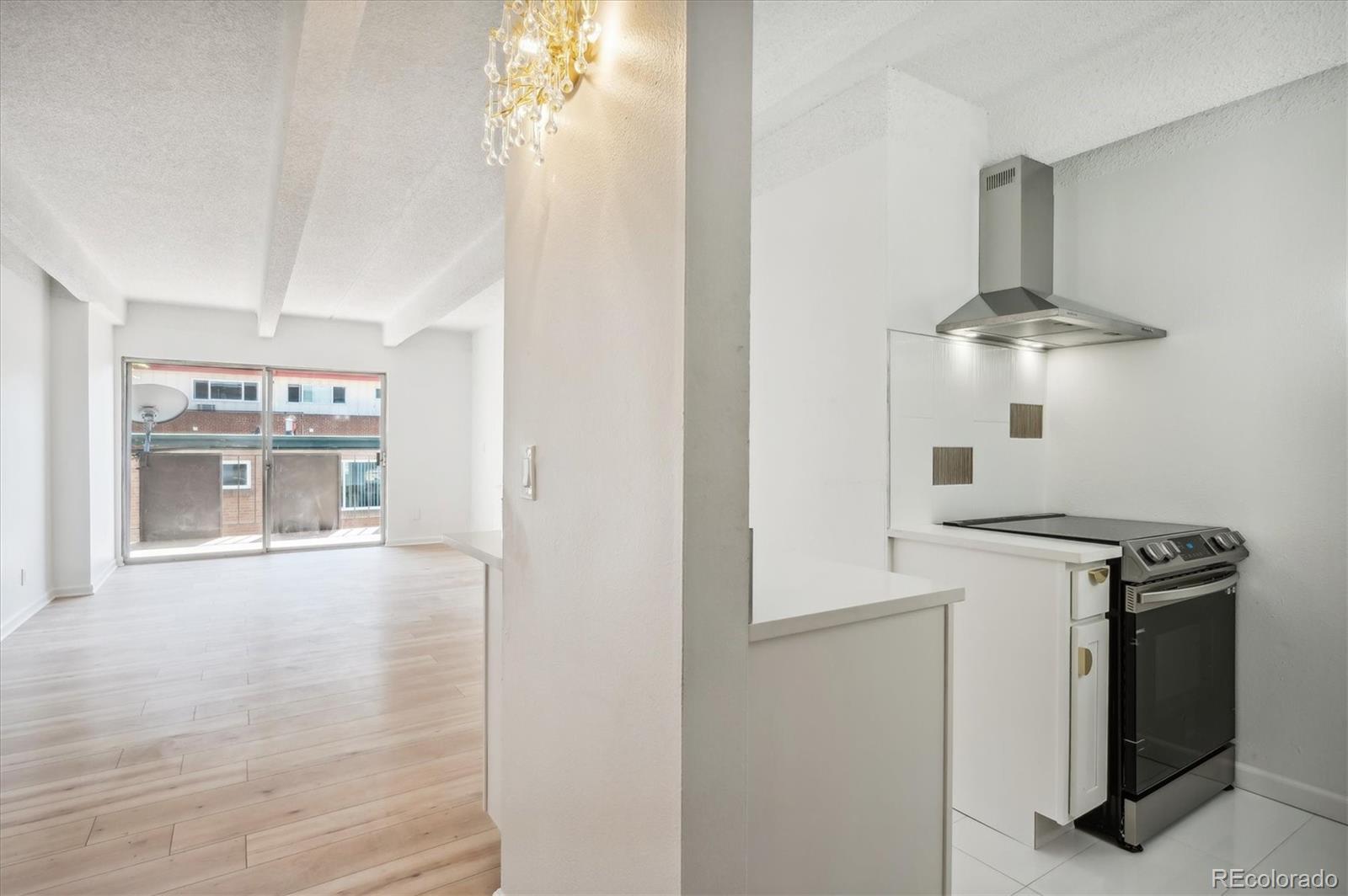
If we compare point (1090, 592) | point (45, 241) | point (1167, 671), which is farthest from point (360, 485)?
point (1167, 671)

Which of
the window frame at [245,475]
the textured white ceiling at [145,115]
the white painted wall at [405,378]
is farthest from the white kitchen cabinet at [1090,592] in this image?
the window frame at [245,475]

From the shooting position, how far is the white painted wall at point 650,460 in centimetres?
99

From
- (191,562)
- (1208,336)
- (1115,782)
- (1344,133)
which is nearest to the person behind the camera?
(1115,782)

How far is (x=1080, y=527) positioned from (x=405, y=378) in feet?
25.3

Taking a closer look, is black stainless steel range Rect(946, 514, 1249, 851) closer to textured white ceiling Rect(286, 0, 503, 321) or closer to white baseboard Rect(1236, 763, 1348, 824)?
white baseboard Rect(1236, 763, 1348, 824)

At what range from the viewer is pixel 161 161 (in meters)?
3.42

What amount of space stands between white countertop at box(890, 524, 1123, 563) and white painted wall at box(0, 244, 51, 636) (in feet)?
18.2

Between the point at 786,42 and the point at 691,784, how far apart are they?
2.36 m

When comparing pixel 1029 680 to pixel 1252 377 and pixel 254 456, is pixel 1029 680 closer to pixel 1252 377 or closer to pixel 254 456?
pixel 1252 377

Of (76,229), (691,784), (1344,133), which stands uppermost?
(76,229)

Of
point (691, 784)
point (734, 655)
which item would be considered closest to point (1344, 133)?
point (734, 655)

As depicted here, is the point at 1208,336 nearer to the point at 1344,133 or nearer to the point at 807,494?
the point at 1344,133

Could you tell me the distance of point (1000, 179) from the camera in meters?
2.80

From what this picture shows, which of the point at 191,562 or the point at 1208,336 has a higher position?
the point at 1208,336
